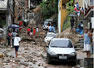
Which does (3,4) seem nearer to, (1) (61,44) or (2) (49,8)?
(1) (61,44)

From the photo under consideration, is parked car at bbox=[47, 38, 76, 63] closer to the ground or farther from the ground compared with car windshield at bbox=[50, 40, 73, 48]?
closer to the ground

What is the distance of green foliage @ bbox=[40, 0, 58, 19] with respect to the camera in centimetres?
4930

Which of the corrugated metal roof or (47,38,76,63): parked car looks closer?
(47,38,76,63): parked car

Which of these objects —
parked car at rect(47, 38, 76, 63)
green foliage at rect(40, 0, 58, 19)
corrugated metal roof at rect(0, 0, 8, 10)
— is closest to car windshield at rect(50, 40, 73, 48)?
parked car at rect(47, 38, 76, 63)

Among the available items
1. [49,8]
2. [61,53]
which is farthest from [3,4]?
[61,53]

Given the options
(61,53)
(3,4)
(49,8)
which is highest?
(3,4)

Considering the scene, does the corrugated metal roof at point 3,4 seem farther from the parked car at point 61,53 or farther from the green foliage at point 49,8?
the parked car at point 61,53

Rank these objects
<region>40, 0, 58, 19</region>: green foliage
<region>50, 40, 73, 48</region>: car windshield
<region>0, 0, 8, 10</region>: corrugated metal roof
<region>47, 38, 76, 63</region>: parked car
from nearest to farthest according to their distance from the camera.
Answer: <region>47, 38, 76, 63</region>: parked car → <region>50, 40, 73, 48</region>: car windshield → <region>0, 0, 8, 10</region>: corrugated metal roof → <region>40, 0, 58, 19</region>: green foliage

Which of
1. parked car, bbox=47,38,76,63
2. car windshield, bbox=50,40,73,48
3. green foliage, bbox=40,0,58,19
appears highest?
green foliage, bbox=40,0,58,19

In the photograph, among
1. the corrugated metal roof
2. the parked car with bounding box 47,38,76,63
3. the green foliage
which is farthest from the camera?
the green foliage

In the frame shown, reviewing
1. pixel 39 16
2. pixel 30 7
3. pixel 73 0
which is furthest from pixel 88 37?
pixel 30 7

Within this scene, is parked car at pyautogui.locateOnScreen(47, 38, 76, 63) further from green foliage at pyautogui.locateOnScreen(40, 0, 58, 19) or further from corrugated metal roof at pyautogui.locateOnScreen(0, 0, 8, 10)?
green foliage at pyautogui.locateOnScreen(40, 0, 58, 19)

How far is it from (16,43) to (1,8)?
15.2 m

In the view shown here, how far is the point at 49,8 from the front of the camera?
167 feet
